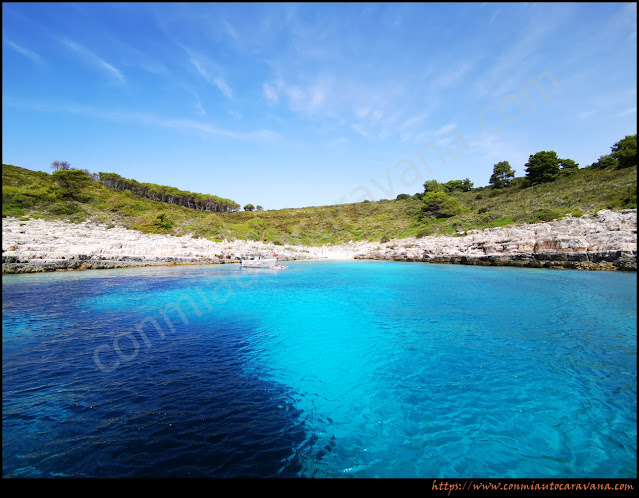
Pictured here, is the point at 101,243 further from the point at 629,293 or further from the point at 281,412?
the point at 629,293

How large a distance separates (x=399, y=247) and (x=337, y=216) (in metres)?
37.1

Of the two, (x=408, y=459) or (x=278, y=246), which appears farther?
(x=278, y=246)

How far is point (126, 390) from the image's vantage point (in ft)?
24.4

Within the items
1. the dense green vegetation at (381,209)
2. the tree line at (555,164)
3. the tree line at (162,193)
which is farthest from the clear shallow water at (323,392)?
the tree line at (162,193)

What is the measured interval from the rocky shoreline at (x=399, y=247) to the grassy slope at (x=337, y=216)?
403 cm

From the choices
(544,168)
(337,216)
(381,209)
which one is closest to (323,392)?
(544,168)

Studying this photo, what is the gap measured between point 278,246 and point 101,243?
93.3ft

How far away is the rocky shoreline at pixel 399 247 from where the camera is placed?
83.2 ft

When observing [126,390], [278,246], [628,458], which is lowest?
[628,458]

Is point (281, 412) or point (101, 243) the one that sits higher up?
point (101, 243)

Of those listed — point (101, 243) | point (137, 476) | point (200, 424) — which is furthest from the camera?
point (101, 243)

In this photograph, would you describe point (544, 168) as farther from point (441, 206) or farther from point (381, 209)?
point (381, 209)

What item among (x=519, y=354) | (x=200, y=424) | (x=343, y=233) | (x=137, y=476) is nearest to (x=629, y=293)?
(x=519, y=354)

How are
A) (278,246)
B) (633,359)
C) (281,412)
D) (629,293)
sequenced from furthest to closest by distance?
(278,246)
(629,293)
(633,359)
(281,412)
